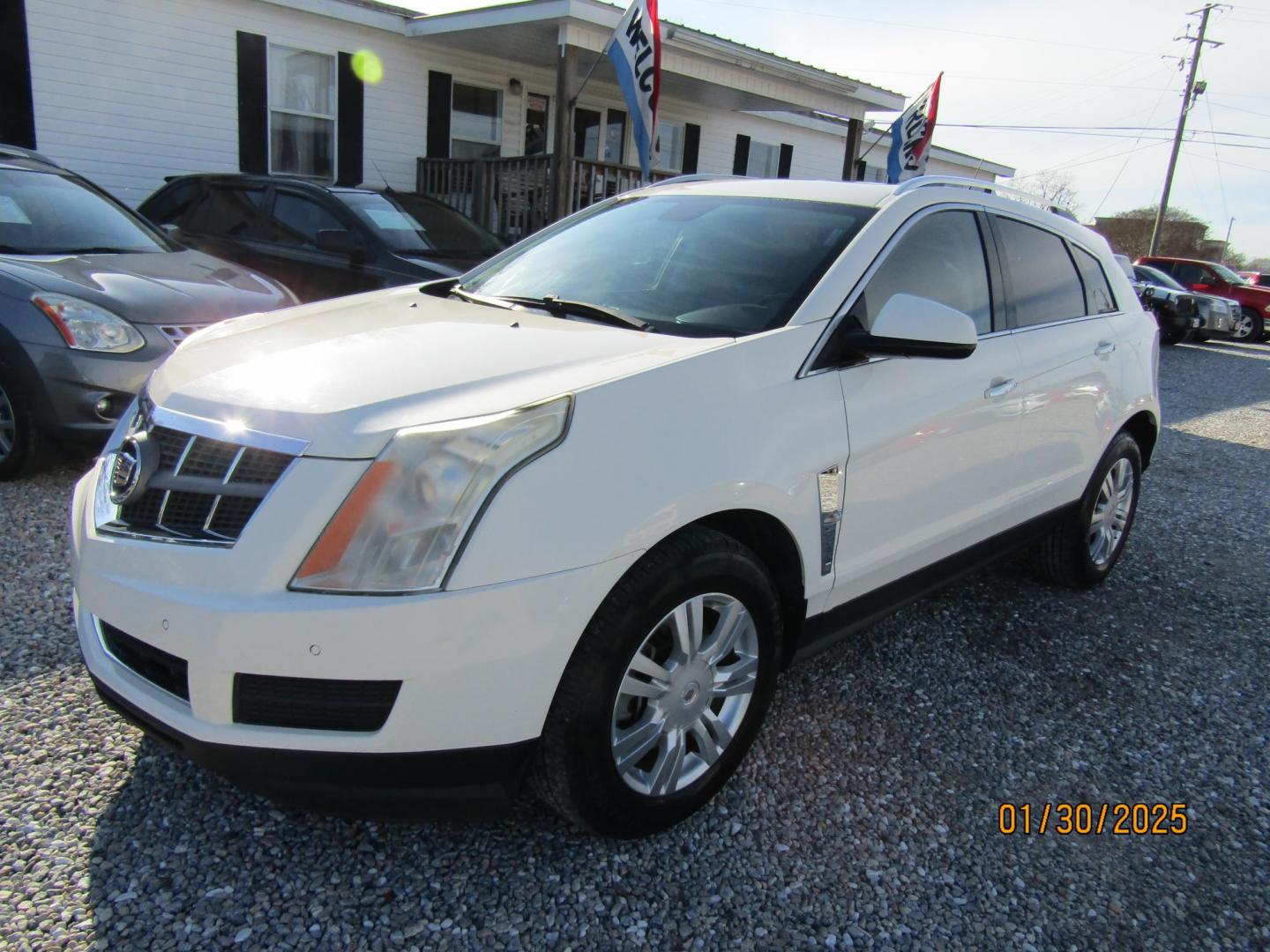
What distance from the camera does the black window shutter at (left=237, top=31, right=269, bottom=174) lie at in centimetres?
1052

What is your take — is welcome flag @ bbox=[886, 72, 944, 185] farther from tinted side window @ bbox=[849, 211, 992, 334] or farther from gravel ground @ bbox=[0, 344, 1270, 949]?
gravel ground @ bbox=[0, 344, 1270, 949]

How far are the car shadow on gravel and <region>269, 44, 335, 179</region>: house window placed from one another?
10.1m

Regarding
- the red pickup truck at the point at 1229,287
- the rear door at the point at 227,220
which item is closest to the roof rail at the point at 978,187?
the rear door at the point at 227,220

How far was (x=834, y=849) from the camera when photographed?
A: 2.46m

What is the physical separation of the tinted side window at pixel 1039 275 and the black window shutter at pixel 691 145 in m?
12.9

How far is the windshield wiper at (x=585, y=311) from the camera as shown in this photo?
2.75 m

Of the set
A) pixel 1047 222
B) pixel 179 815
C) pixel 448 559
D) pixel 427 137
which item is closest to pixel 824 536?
pixel 448 559

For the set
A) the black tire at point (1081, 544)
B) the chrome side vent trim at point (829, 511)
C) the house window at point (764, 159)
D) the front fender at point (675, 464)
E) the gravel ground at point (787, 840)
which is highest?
the house window at point (764, 159)

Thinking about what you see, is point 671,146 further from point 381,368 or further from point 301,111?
point 381,368

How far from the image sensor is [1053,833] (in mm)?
2625

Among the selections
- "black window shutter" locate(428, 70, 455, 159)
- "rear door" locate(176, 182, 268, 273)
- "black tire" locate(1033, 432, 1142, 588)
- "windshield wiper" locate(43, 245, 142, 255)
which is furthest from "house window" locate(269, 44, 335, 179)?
"black tire" locate(1033, 432, 1142, 588)

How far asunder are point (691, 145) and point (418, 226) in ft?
30.8

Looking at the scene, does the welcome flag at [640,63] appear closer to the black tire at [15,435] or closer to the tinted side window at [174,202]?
the tinted side window at [174,202]
